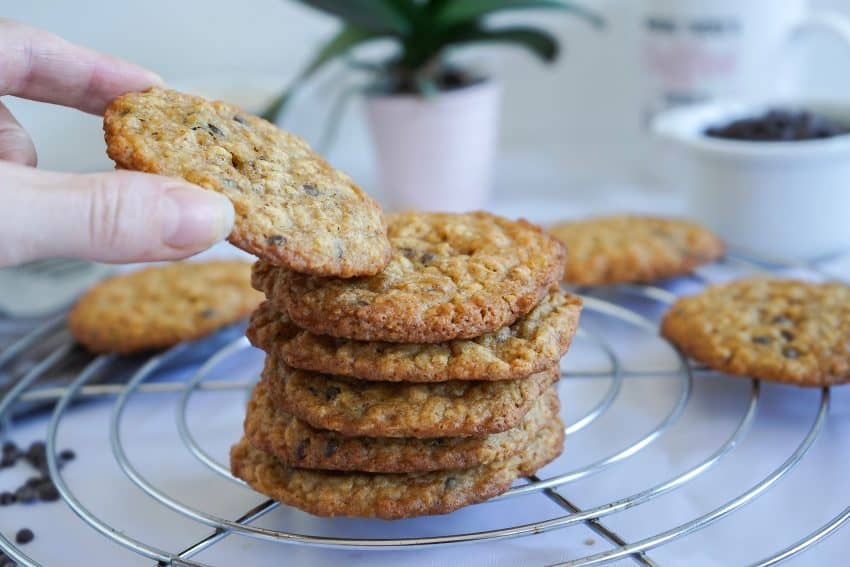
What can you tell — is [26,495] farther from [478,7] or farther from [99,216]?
[478,7]

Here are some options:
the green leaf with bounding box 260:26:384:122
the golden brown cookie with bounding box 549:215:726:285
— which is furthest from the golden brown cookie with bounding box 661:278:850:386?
the green leaf with bounding box 260:26:384:122

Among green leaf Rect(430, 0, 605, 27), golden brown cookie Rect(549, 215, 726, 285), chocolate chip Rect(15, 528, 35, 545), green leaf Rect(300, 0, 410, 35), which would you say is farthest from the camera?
green leaf Rect(430, 0, 605, 27)

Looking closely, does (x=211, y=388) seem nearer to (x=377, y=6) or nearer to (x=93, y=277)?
(x=93, y=277)

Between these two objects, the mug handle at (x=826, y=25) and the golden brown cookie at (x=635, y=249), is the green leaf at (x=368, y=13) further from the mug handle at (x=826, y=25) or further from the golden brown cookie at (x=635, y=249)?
the mug handle at (x=826, y=25)

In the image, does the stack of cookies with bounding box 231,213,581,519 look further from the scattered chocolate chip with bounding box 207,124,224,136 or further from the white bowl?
the white bowl

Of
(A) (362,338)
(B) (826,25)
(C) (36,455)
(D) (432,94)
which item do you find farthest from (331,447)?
(B) (826,25)

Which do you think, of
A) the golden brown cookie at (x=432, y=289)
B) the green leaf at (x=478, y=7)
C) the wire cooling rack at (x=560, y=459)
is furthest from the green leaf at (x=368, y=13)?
the golden brown cookie at (x=432, y=289)

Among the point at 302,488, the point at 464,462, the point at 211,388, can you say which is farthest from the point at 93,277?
the point at 464,462
